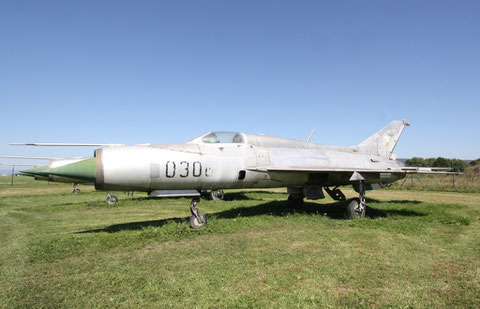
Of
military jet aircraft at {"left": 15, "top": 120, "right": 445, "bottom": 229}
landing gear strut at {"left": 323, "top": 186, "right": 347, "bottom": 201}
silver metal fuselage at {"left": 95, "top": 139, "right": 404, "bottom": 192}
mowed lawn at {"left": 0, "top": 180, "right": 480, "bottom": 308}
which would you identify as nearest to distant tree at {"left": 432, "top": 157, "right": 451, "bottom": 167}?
military jet aircraft at {"left": 15, "top": 120, "right": 445, "bottom": 229}

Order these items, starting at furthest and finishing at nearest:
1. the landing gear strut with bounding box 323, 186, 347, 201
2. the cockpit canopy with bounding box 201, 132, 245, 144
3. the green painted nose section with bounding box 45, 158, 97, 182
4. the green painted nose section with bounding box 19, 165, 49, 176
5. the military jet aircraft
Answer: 1. the landing gear strut with bounding box 323, 186, 347, 201
2. the cockpit canopy with bounding box 201, 132, 245, 144
3. the military jet aircraft
4. the green painted nose section with bounding box 45, 158, 97, 182
5. the green painted nose section with bounding box 19, 165, 49, 176

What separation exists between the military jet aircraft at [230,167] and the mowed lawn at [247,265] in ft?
3.96

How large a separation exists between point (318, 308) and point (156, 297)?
6.63 feet

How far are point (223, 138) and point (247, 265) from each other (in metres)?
4.16

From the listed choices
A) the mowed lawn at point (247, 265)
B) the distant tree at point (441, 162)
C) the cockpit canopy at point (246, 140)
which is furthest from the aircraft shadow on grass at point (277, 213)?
the distant tree at point (441, 162)

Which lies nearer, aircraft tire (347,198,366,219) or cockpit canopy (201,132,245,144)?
cockpit canopy (201,132,245,144)

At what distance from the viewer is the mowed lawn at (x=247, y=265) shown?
3.74m

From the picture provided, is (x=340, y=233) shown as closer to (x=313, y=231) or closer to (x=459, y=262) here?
(x=313, y=231)

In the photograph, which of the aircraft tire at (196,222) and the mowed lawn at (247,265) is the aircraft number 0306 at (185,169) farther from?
the mowed lawn at (247,265)

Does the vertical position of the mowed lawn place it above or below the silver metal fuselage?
below

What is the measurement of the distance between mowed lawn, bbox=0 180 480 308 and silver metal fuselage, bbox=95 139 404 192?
1246mm

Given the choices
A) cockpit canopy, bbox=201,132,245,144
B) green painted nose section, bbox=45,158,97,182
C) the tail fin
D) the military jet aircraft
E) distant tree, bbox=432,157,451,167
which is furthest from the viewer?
distant tree, bbox=432,157,451,167

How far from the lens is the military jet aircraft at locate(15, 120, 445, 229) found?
20.6 ft

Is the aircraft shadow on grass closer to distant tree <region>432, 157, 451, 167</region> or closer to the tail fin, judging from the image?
the tail fin
